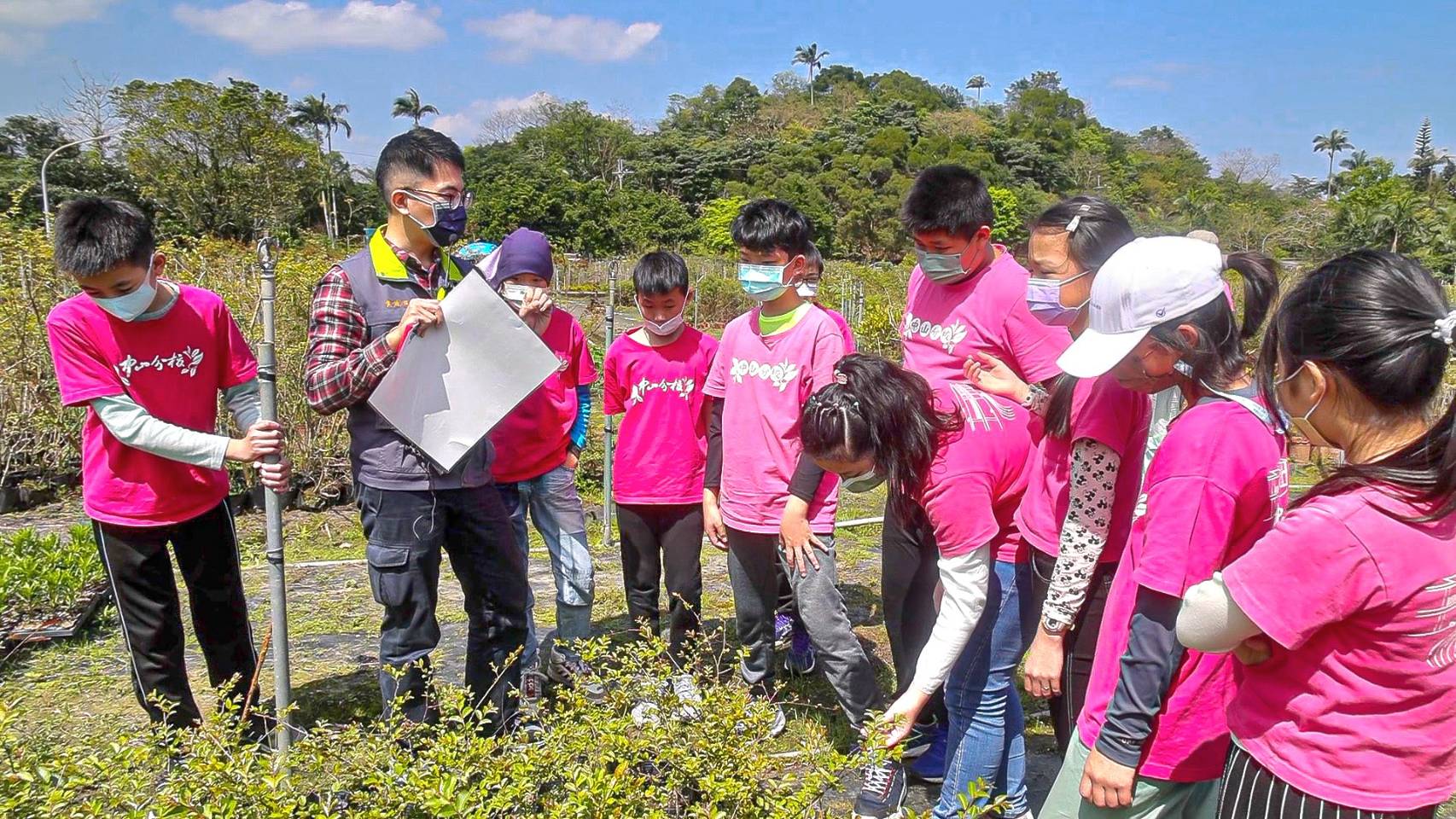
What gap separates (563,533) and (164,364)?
54.6 inches

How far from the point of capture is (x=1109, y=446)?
1.85 meters

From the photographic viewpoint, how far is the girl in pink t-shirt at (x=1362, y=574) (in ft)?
4.13

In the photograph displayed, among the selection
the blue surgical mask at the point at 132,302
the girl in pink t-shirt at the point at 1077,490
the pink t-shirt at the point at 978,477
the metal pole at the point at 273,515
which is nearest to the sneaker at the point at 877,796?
the girl in pink t-shirt at the point at 1077,490

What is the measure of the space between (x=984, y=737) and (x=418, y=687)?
156 centimetres

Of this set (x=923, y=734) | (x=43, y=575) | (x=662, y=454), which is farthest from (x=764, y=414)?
(x=43, y=575)

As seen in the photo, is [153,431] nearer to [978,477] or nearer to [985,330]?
[978,477]

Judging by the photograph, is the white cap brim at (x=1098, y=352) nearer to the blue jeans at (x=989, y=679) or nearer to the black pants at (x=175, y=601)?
the blue jeans at (x=989, y=679)

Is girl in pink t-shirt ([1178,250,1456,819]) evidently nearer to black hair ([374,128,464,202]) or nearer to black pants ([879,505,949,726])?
black pants ([879,505,949,726])

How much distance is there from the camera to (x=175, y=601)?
8.77 ft

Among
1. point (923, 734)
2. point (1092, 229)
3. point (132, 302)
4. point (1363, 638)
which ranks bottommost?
point (923, 734)

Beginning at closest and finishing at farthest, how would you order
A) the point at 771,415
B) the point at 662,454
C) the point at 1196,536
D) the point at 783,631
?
the point at 1196,536, the point at 771,415, the point at 662,454, the point at 783,631

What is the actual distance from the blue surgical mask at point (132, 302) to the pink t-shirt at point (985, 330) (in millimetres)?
2191

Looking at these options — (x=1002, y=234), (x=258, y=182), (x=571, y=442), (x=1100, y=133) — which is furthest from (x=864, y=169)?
(x=571, y=442)

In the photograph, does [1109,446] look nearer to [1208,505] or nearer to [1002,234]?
[1208,505]
